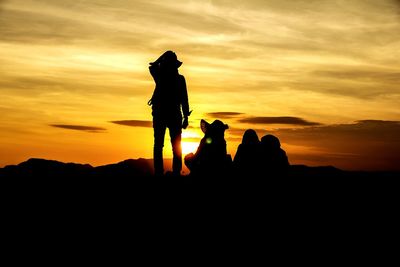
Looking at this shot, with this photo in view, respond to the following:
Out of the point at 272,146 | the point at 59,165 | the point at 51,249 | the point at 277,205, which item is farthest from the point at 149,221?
the point at 59,165

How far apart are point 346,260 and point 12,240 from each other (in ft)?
21.4

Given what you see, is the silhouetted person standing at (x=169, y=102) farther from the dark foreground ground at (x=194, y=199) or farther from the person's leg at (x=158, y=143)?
the dark foreground ground at (x=194, y=199)

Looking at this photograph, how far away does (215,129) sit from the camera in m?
17.4

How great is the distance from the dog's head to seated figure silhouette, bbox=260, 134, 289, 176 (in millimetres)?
1242

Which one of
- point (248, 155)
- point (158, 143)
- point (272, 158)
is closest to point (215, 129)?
point (248, 155)

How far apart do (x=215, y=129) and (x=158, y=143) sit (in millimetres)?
2021

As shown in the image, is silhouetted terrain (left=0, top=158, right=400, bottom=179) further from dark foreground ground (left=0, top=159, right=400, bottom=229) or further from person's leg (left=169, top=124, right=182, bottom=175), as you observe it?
person's leg (left=169, top=124, right=182, bottom=175)

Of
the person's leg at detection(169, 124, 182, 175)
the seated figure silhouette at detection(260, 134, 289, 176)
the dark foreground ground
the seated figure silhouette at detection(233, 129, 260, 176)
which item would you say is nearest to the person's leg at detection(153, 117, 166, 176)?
the person's leg at detection(169, 124, 182, 175)

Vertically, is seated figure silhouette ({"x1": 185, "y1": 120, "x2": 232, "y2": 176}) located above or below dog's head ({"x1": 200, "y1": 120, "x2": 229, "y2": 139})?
below

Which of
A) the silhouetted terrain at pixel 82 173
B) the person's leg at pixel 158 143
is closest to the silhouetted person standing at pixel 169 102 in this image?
the person's leg at pixel 158 143

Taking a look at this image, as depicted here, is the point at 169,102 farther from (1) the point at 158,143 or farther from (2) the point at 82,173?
(2) the point at 82,173

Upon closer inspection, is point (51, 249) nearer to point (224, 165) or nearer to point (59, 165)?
point (224, 165)

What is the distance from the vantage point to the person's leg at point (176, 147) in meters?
16.1

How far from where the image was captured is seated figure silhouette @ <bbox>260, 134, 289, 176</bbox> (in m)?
16.9
